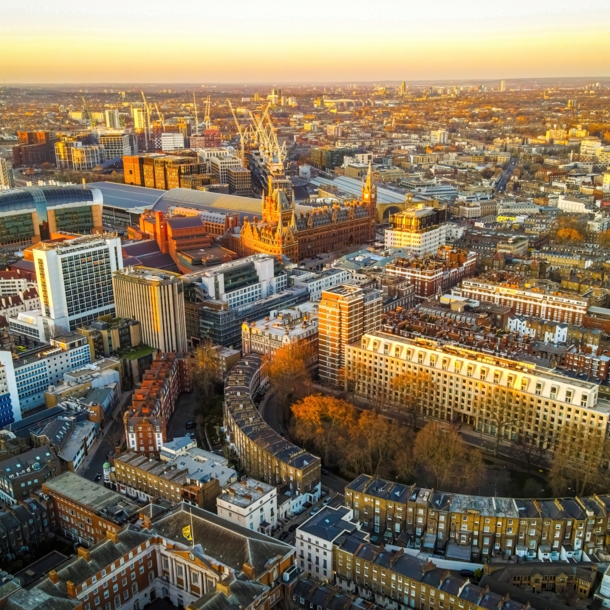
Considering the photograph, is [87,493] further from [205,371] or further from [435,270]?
[435,270]

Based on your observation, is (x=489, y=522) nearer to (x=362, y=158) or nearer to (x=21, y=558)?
(x=21, y=558)

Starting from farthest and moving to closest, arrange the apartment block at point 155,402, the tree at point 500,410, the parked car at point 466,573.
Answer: the tree at point 500,410 → the apartment block at point 155,402 → the parked car at point 466,573

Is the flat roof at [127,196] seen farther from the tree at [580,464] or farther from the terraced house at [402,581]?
the terraced house at [402,581]

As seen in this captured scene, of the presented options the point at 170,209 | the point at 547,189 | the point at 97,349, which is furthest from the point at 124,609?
the point at 547,189

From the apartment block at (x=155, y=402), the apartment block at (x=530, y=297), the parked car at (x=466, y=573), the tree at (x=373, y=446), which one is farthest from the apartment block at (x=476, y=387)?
the apartment block at (x=530, y=297)

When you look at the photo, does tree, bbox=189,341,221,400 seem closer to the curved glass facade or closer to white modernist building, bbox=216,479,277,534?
white modernist building, bbox=216,479,277,534

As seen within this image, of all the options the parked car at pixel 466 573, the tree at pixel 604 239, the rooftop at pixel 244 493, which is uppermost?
the tree at pixel 604 239
